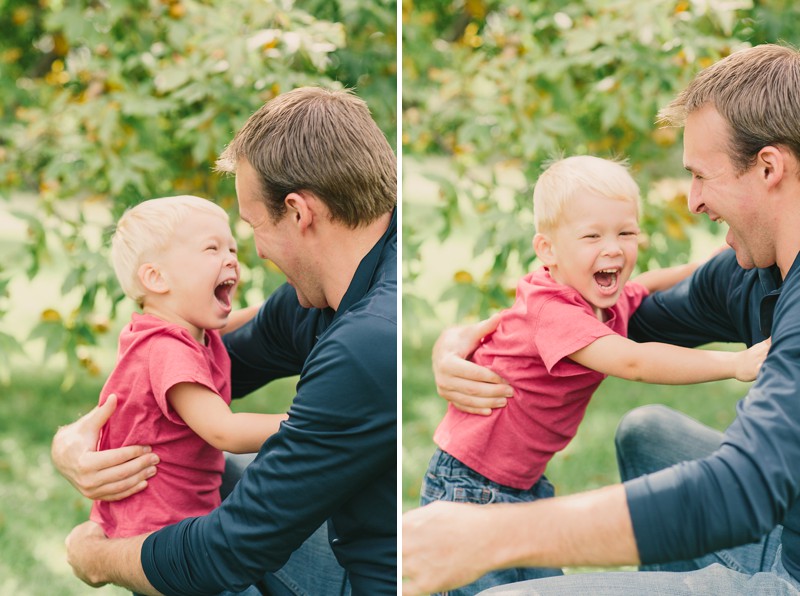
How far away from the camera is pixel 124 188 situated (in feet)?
13.6

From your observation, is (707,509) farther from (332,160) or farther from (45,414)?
(45,414)

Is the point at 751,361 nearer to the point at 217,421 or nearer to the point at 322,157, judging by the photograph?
the point at 322,157

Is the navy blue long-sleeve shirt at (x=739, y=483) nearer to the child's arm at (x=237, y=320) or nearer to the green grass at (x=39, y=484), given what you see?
the child's arm at (x=237, y=320)

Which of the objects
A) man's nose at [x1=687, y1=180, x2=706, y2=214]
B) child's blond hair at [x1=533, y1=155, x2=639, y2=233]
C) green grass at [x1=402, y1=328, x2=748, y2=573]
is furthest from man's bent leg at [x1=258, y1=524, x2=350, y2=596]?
green grass at [x1=402, y1=328, x2=748, y2=573]

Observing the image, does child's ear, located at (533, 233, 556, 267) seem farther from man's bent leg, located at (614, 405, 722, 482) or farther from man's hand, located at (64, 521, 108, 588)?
man's hand, located at (64, 521, 108, 588)

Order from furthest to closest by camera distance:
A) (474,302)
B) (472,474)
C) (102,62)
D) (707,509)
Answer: (102,62)
(474,302)
(472,474)
(707,509)

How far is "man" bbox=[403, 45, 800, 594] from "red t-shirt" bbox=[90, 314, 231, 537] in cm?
65

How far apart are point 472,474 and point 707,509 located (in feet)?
2.65

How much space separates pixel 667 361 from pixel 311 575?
1.12 metres

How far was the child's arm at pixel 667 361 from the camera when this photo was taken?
2002mm

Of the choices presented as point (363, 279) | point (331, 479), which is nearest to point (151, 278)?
point (363, 279)

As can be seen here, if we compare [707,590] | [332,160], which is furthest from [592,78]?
[707,590]

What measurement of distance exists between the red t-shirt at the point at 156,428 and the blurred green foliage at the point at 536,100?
1.63m

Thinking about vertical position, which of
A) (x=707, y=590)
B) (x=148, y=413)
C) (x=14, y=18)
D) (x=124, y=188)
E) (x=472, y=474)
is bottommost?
(x=707, y=590)
